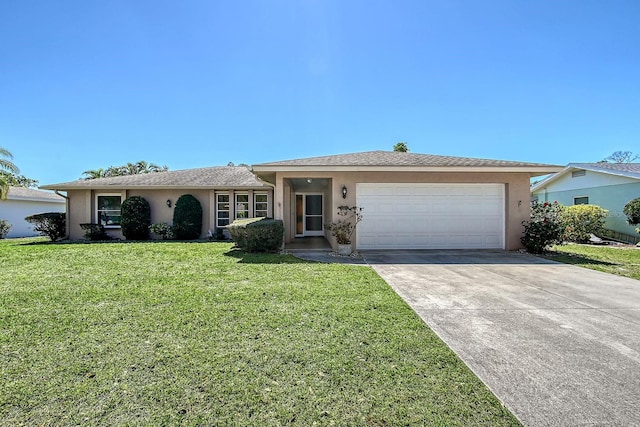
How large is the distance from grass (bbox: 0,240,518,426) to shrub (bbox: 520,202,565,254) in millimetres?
7329

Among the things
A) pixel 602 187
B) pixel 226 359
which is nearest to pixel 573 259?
pixel 226 359

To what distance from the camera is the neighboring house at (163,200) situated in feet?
45.3

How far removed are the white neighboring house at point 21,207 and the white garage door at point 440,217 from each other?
919 inches

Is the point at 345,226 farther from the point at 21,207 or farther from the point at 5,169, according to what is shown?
the point at 21,207

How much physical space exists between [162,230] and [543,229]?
15162 millimetres

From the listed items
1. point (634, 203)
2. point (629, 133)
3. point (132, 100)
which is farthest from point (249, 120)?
point (629, 133)

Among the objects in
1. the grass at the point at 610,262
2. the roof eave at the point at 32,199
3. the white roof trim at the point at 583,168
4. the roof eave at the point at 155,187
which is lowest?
the grass at the point at 610,262

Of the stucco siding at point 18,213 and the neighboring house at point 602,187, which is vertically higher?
the neighboring house at point 602,187

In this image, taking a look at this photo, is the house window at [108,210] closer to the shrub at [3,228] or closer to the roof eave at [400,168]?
the shrub at [3,228]

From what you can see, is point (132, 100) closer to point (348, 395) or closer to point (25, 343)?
point (25, 343)

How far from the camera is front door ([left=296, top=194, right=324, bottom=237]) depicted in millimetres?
14891

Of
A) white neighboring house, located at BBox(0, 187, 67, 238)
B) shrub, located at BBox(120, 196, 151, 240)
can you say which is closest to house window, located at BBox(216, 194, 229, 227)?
shrub, located at BBox(120, 196, 151, 240)

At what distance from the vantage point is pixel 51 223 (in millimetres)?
13664

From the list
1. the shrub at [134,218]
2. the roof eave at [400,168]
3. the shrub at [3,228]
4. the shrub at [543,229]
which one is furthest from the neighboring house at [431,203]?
the shrub at [3,228]
